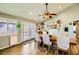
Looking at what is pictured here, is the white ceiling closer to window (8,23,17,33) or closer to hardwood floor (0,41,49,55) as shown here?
window (8,23,17,33)

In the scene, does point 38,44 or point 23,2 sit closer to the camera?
point 23,2

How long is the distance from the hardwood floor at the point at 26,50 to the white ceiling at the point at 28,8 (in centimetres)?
59

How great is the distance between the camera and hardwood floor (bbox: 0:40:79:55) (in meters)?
2.36

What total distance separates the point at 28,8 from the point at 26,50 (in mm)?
863

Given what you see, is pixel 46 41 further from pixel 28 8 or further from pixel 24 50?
pixel 28 8

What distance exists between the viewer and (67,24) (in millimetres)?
2350

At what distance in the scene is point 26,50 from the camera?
2457 mm

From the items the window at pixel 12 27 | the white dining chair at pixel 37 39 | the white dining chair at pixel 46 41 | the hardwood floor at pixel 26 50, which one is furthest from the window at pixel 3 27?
the white dining chair at pixel 46 41

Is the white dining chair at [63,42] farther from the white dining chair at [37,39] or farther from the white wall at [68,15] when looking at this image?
the white dining chair at [37,39]

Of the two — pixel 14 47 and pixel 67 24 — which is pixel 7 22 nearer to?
pixel 14 47

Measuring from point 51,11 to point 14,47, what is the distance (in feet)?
3.42

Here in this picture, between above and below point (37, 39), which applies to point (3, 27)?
above

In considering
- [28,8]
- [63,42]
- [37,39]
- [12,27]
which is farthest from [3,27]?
[63,42]
